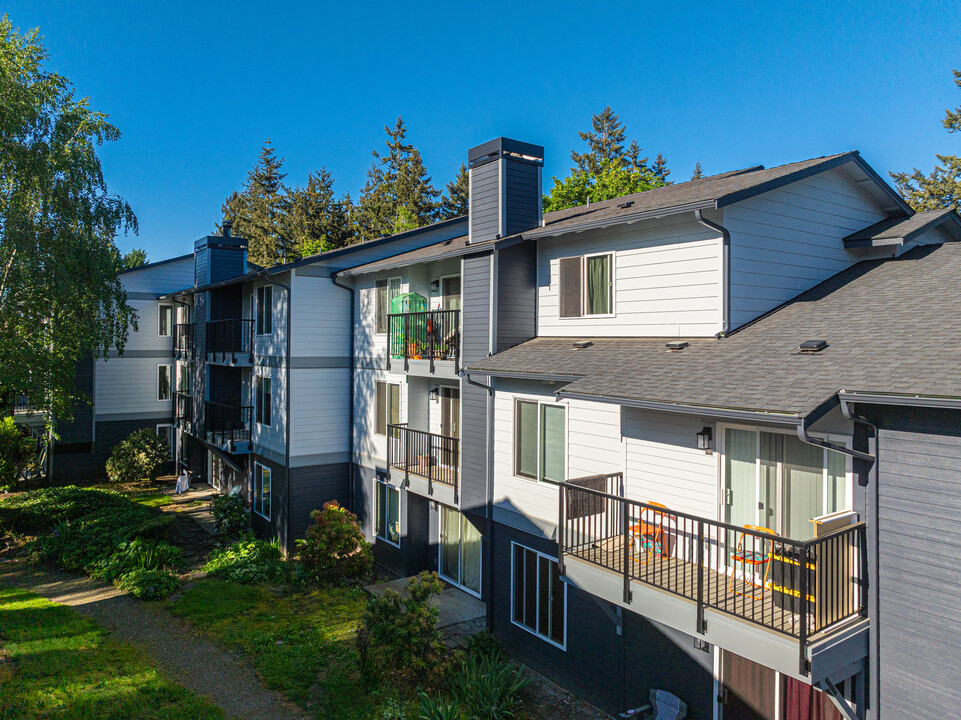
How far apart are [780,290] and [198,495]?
2357 centimetres

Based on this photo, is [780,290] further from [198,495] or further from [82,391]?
[82,391]

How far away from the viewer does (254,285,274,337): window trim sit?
20.4 meters

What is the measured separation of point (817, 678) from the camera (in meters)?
6.46

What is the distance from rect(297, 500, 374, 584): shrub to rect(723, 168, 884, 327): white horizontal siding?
11292mm

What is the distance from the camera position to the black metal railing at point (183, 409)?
26353mm

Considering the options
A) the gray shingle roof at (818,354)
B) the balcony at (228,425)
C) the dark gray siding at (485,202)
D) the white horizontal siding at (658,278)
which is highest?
the dark gray siding at (485,202)

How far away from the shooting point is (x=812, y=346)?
8.32 metres

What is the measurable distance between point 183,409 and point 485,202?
64.1 feet

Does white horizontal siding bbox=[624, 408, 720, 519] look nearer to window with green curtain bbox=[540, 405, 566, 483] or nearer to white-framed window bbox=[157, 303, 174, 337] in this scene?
window with green curtain bbox=[540, 405, 566, 483]

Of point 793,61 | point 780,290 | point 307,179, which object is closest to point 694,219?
point 780,290

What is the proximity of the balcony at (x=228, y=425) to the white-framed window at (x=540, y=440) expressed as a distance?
11923 mm

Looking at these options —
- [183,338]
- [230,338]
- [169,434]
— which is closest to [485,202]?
[230,338]

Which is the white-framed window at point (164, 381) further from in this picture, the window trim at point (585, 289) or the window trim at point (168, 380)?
the window trim at point (585, 289)

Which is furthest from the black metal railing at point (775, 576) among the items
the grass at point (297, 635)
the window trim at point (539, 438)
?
the grass at point (297, 635)
